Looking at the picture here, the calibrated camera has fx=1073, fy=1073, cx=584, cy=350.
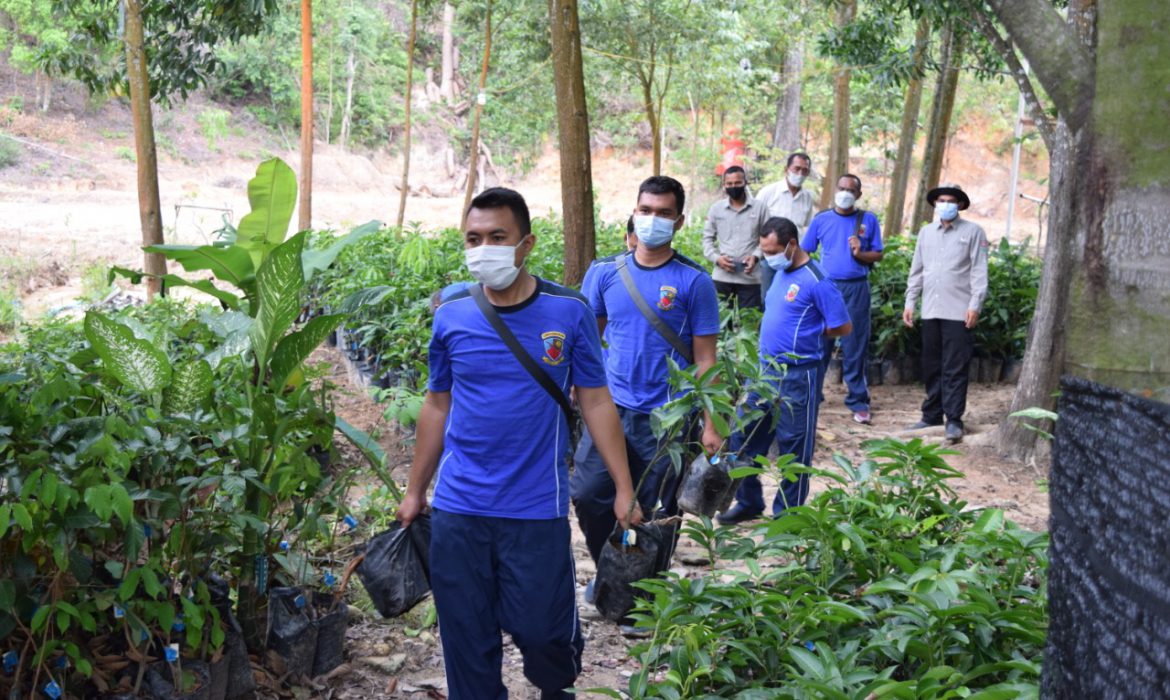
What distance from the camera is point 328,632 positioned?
4.20 metres

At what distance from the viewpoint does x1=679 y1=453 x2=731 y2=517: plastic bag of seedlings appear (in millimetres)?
4664

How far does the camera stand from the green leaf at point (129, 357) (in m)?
3.47

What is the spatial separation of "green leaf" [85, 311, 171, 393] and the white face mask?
111cm

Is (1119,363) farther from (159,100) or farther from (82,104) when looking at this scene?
(82,104)

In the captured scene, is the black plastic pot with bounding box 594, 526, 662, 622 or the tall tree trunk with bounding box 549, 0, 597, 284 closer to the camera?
the black plastic pot with bounding box 594, 526, 662, 622

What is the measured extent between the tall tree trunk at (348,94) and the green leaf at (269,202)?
34317 millimetres

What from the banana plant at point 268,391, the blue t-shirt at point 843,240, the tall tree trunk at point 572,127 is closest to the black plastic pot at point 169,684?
the banana plant at point 268,391

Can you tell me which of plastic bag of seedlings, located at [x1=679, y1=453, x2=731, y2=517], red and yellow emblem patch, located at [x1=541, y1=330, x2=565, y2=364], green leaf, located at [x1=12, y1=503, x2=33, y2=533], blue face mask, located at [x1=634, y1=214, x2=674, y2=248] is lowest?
plastic bag of seedlings, located at [x1=679, y1=453, x2=731, y2=517]

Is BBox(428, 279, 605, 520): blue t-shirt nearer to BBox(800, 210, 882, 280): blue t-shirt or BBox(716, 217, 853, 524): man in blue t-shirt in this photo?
BBox(716, 217, 853, 524): man in blue t-shirt

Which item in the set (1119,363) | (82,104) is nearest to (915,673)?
(1119,363)

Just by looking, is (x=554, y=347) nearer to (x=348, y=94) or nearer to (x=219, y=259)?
(x=219, y=259)

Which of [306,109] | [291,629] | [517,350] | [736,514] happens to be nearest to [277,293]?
[517,350]

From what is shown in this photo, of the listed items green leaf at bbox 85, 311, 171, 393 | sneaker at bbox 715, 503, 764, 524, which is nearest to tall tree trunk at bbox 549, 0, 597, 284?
sneaker at bbox 715, 503, 764, 524

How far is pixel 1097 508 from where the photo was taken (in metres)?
1.25
